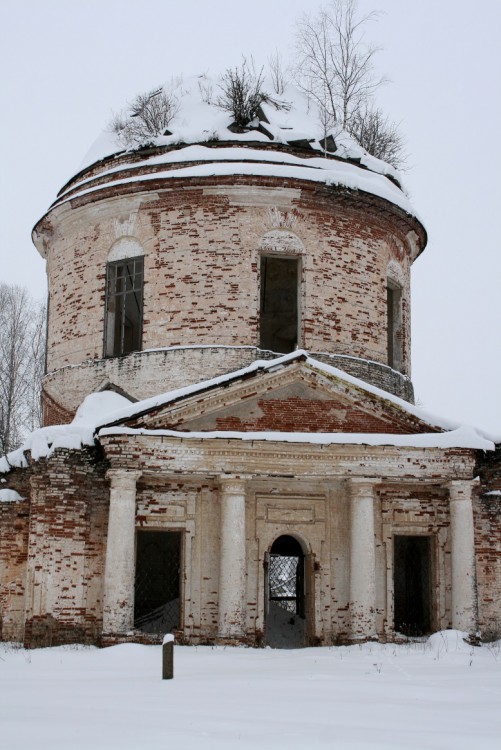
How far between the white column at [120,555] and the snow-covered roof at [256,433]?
73cm

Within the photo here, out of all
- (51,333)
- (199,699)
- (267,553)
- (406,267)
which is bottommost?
(199,699)

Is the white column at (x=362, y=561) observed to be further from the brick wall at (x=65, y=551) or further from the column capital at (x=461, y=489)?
the brick wall at (x=65, y=551)

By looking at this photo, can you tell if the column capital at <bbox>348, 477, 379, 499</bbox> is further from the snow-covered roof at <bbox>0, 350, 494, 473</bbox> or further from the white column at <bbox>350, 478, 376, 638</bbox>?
the snow-covered roof at <bbox>0, 350, 494, 473</bbox>

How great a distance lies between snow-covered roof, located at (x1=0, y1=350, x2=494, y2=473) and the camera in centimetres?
1270

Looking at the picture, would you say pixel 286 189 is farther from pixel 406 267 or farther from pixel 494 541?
pixel 494 541

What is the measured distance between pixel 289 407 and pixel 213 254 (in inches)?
131

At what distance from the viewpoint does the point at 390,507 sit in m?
14.0

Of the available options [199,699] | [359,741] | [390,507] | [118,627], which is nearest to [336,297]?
[390,507]

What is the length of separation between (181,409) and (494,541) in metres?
5.39

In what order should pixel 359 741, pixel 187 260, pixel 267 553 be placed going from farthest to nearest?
pixel 187 260
pixel 267 553
pixel 359 741

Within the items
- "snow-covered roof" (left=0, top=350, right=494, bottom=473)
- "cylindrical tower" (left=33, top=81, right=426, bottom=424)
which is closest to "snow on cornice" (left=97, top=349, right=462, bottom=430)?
"snow-covered roof" (left=0, top=350, right=494, bottom=473)

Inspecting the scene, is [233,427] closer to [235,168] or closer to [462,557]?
[462,557]

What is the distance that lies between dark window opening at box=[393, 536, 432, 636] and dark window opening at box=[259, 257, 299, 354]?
5371 millimetres

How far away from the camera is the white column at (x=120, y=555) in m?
12.4
